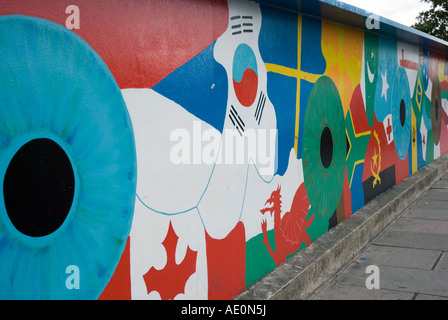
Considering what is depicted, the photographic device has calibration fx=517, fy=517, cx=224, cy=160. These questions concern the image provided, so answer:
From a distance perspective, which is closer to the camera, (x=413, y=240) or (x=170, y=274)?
(x=170, y=274)

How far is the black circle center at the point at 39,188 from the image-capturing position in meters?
2.16

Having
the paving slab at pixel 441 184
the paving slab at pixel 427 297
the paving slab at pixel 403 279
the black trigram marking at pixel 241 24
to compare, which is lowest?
the paving slab at pixel 427 297

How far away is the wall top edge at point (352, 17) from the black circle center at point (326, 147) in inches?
46.0

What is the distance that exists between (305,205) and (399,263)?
133 centimetres

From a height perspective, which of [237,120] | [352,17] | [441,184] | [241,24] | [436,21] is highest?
[436,21]

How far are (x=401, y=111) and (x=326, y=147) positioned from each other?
3.69m

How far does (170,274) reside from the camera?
3074 mm

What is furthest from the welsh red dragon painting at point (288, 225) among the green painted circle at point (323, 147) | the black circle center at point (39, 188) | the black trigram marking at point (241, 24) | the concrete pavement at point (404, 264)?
the black circle center at point (39, 188)

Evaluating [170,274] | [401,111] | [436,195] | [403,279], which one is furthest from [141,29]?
[436,195]

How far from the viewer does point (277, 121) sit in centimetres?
433

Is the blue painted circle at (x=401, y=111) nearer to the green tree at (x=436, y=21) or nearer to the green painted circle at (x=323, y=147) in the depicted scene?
the green painted circle at (x=323, y=147)

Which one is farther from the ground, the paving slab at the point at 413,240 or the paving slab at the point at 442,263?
the paving slab at the point at 413,240

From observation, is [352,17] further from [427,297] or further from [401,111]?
[401,111]
